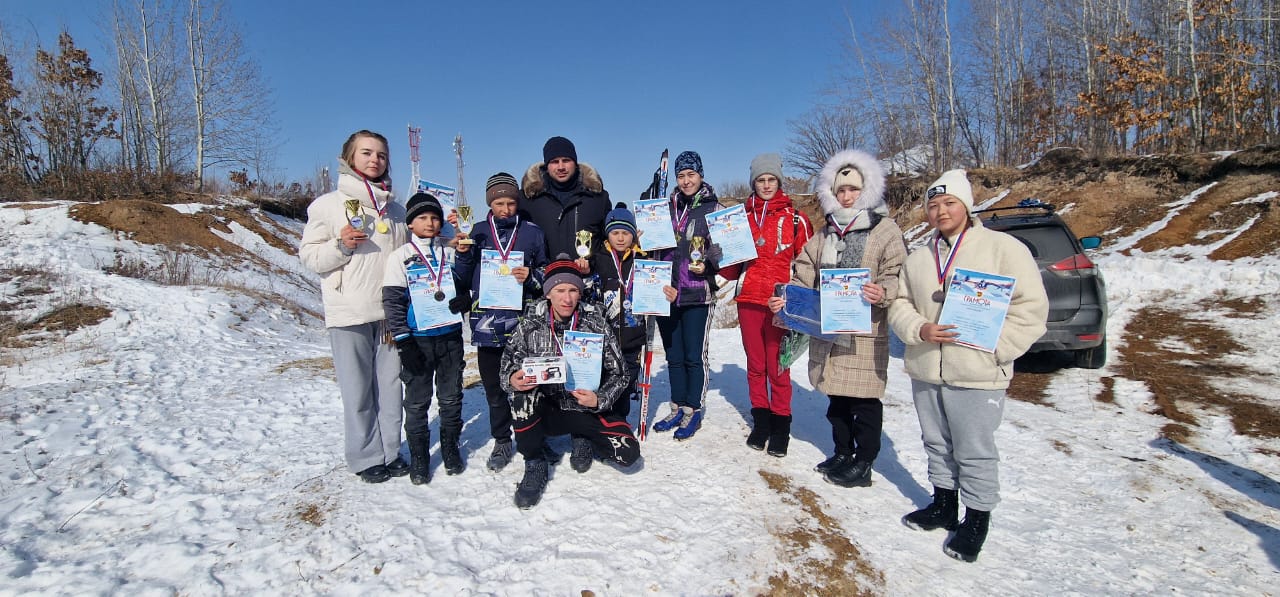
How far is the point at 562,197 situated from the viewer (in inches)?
157

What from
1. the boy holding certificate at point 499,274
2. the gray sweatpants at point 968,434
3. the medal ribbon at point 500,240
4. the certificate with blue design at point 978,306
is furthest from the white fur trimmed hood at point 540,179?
the gray sweatpants at point 968,434

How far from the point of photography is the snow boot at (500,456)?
12.4 ft

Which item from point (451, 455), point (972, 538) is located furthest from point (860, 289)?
point (451, 455)

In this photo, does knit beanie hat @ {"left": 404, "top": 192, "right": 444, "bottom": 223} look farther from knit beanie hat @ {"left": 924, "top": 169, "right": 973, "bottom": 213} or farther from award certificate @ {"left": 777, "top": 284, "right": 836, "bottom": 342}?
knit beanie hat @ {"left": 924, "top": 169, "right": 973, "bottom": 213}

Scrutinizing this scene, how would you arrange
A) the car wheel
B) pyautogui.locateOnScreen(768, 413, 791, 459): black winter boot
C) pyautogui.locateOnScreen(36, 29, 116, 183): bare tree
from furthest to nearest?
pyautogui.locateOnScreen(36, 29, 116, 183): bare tree → the car wheel → pyautogui.locateOnScreen(768, 413, 791, 459): black winter boot

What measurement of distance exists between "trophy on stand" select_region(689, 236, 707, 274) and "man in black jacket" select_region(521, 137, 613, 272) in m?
0.69

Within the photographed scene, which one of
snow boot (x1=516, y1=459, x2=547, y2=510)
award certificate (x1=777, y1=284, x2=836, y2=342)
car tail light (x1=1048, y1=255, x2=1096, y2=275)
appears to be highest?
car tail light (x1=1048, y1=255, x2=1096, y2=275)

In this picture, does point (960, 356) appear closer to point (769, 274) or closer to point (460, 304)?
point (769, 274)

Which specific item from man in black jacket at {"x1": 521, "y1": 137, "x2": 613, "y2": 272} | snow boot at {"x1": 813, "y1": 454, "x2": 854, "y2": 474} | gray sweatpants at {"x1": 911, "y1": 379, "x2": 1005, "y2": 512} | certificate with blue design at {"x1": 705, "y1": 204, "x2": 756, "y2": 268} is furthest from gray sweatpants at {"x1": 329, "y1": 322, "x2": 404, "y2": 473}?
gray sweatpants at {"x1": 911, "y1": 379, "x2": 1005, "y2": 512}

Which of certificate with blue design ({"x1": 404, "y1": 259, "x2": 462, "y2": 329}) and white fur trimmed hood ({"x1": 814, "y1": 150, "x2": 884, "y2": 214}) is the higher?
white fur trimmed hood ({"x1": 814, "y1": 150, "x2": 884, "y2": 214})

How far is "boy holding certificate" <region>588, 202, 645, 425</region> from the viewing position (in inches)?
154

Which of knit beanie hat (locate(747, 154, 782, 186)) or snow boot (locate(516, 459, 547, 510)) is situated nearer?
snow boot (locate(516, 459, 547, 510))

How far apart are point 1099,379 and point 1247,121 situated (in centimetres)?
1516

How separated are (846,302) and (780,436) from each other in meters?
1.33
